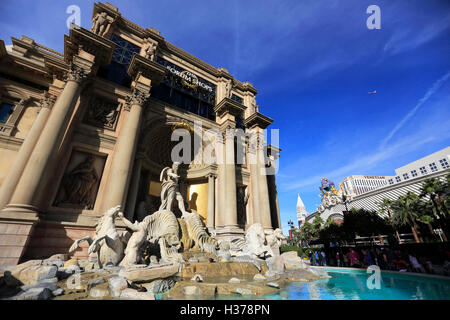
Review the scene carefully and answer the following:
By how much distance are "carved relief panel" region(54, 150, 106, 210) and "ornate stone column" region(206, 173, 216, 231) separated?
7.66m

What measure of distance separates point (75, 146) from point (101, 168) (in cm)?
175

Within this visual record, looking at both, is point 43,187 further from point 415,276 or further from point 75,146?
point 415,276

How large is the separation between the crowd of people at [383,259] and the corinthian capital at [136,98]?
17.7 m

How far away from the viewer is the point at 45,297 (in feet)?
12.7

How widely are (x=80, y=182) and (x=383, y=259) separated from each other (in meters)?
Answer: 18.3

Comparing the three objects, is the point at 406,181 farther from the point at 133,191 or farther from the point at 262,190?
the point at 133,191

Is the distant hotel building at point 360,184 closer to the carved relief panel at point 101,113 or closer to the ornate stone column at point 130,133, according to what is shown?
the ornate stone column at point 130,133

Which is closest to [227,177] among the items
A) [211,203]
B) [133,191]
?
[211,203]

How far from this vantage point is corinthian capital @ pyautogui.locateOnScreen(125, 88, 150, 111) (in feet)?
41.2

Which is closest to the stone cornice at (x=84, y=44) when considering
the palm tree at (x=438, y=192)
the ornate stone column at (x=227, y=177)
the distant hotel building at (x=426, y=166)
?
the ornate stone column at (x=227, y=177)

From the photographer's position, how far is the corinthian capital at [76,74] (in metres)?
10.6

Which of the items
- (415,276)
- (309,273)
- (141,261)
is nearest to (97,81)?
(141,261)

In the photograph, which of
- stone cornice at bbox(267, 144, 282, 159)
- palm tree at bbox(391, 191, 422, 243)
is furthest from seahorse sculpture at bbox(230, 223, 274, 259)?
palm tree at bbox(391, 191, 422, 243)
